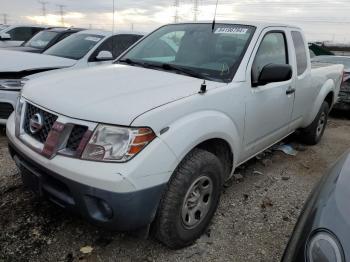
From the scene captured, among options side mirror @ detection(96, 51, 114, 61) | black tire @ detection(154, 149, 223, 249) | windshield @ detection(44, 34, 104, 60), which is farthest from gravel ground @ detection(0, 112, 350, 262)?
windshield @ detection(44, 34, 104, 60)

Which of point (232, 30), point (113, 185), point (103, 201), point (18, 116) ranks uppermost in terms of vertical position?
point (232, 30)

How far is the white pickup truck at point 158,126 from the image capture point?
2.21 m

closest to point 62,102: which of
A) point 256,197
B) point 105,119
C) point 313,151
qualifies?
point 105,119

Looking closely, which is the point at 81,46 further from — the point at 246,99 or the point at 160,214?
the point at 160,214

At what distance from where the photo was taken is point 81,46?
6324mm

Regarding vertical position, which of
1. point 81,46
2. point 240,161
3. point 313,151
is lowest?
point 313,151

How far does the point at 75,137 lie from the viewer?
231 cm

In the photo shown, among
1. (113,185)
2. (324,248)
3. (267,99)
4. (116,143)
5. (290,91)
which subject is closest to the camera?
(324,248)

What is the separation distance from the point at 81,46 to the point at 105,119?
177 inches

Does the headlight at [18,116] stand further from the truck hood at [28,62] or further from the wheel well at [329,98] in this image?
the wheel well at [329,98]

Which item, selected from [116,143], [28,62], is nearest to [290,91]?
[116,143]

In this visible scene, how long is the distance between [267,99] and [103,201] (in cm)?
196

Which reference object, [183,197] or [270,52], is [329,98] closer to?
[270,52]

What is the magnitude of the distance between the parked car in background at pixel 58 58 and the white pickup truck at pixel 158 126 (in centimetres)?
132
